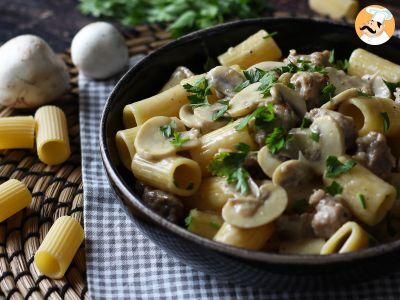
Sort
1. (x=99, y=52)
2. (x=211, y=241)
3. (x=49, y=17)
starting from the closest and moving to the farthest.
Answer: (x=211, y=241), (x=99, y=52), (x=49, y=17)

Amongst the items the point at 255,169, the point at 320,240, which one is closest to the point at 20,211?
the point at 255,169

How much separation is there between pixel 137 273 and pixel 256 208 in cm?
58

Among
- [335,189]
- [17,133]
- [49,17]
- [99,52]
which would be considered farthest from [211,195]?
[49,17]

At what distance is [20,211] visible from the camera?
2.80 metres

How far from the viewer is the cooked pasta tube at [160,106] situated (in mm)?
2695

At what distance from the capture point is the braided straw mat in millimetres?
2475

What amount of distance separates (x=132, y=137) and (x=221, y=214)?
0.51 m

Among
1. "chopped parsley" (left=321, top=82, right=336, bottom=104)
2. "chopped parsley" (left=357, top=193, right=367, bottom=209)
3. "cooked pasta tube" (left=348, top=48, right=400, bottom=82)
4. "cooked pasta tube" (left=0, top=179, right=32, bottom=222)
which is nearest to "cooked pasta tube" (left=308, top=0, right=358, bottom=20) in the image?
"cooked pasta tube" (left=348, top=48, right=400, bottom=82)

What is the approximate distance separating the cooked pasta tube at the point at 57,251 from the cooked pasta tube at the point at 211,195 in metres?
0.48

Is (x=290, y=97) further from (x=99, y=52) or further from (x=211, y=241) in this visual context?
(x=99, y=52)

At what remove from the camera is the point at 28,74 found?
10.8 feet

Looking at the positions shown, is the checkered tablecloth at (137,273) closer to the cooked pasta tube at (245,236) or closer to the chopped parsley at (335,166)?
the cooked pasta tube at (245,236)

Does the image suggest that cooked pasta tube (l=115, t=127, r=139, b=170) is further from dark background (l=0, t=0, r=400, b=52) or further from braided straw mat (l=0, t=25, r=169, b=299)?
dark background (l=0, t=0, r=400, b=52)

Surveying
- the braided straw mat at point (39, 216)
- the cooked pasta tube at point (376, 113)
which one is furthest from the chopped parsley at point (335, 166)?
the braided straw mat at point (39, 216)
